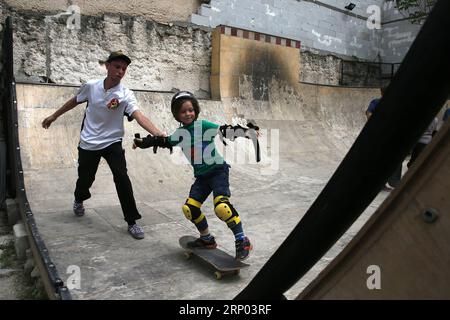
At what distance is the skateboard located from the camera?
8.55ft

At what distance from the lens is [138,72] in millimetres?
7492

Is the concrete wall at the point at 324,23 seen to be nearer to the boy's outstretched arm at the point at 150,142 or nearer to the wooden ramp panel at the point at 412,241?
the boy's outstretched arm at the point at 150,142

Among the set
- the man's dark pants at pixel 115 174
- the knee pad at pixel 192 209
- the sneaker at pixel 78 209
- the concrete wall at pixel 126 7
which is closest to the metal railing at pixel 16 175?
the sneaker at pixel 78 209

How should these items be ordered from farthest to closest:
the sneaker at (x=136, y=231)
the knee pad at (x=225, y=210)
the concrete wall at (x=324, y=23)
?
1. the concrete wall at (x=324, y=23)
2. the sneaker at (x=136, y=231)
3. the knee pad at (x=225, y=210)

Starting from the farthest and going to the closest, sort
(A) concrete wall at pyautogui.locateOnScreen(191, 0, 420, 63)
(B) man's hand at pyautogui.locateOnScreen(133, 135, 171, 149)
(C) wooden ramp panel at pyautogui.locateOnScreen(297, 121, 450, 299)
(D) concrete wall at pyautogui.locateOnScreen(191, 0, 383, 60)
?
(A) concrete wall at pyautogui.locateOnScreen(191, 0, 420, 63) → (D) concrete wall at pyautogui.locateOnScreen(191, 0, 383, 60) → (B) man's hand at pyautogui.locateOnScreen(133, 135, 171, 149) → (C) wooden ramp panel at pyautogui.locateOnScreen(297, 121, 450, 299)

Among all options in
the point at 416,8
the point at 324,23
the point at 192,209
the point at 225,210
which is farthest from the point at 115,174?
the point at 416,8

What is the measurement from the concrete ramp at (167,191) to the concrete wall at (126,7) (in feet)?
5.46

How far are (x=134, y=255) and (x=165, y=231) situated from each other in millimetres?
623

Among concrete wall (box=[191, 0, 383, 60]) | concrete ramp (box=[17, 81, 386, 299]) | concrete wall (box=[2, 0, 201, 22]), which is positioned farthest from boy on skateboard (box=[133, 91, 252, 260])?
concrete wall (box=[191, 0, 383, 60])

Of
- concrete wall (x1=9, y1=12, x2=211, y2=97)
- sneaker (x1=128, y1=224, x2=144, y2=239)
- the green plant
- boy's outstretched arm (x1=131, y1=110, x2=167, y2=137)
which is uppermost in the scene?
the green plant

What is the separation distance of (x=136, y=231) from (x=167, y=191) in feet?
5.37

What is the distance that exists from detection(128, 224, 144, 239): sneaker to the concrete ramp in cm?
6

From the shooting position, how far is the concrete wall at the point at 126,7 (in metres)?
6.39

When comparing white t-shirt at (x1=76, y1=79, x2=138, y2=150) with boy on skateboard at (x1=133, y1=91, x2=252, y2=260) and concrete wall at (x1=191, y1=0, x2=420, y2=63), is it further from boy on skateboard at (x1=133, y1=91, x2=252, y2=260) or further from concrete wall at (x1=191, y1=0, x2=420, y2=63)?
concrete wall at (x1=191, y1=0, x2=420, y2=63)
